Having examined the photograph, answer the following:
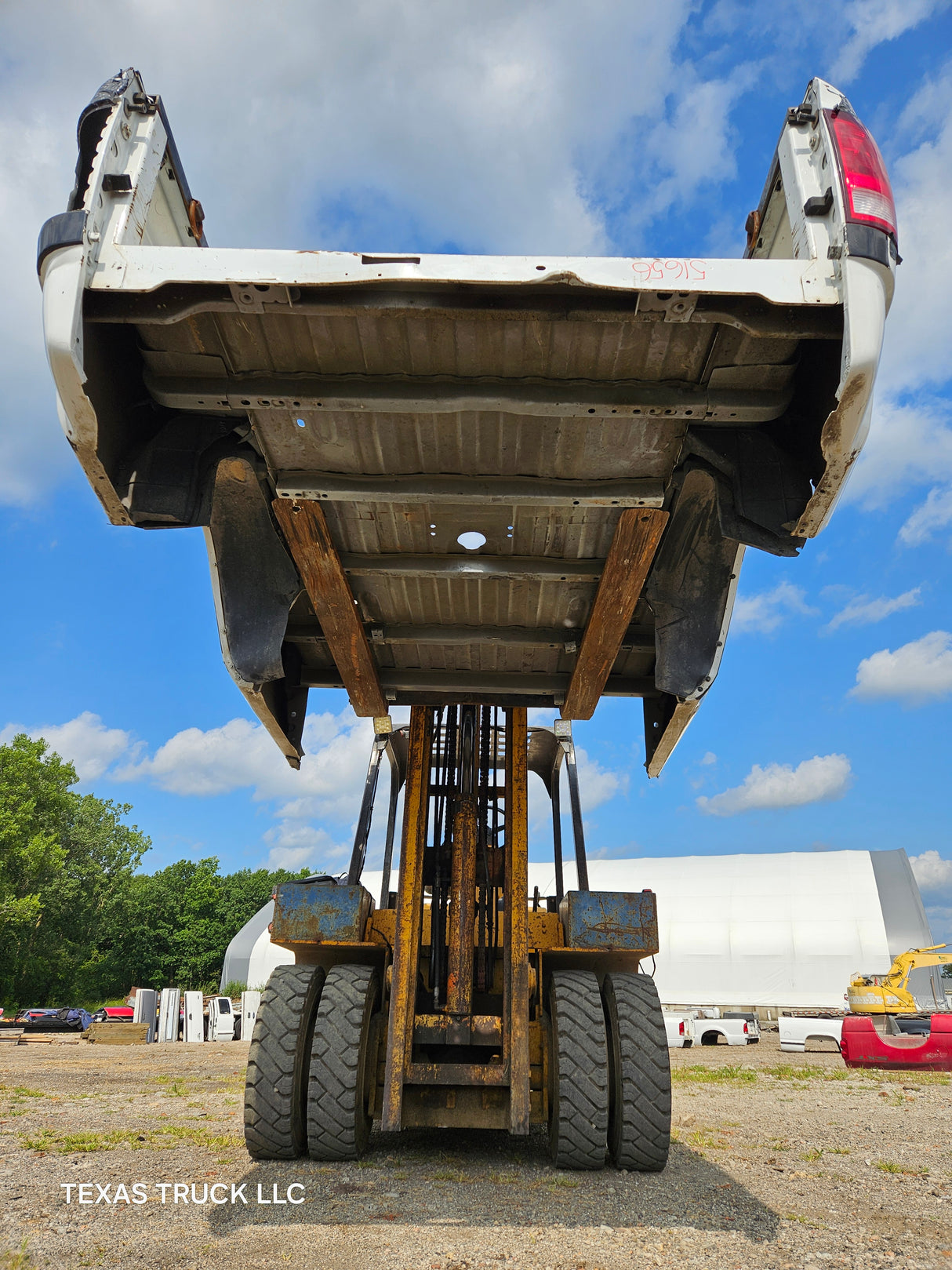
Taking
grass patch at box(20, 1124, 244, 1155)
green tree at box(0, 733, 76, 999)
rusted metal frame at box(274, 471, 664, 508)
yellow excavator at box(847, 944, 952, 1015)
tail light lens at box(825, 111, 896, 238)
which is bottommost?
grass patch at box(20, 1124, 244, 1155)

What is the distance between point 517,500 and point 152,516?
156 cm

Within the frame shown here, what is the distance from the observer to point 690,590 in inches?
176

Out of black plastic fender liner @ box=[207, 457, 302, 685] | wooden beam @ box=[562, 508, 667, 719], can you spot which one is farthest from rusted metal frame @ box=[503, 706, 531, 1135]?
black plastic fender liner @ box=[207, 457, 302, 685]

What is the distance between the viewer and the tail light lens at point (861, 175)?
273cm

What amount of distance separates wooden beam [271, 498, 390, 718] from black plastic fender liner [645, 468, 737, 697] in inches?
65.4

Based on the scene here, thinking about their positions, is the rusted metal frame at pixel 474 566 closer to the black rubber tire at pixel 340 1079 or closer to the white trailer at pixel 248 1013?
the black rubber tire at pixel 340 1079

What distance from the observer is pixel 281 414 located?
3396 millimetres

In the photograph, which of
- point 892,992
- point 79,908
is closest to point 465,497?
point 892,992

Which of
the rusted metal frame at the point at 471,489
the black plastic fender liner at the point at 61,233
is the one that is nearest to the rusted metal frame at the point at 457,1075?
the rusted metal frame at the point at 471,489

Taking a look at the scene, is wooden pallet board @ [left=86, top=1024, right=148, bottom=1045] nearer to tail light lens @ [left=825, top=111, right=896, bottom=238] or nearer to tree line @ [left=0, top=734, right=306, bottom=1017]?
tree line @ [left=0, top=734, right=306, bottom=1017]

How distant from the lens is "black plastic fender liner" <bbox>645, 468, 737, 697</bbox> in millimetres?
4070

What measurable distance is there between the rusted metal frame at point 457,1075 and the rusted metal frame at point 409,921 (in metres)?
0.08

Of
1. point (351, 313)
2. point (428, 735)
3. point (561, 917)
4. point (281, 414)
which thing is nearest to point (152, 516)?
point (281, 414)

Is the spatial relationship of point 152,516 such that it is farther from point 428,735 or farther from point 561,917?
point 561,917
